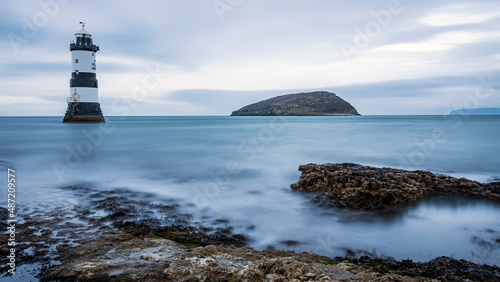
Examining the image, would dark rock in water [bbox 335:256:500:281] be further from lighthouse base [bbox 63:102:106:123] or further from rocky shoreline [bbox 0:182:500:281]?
lighthouse base [bbox 63:102:106:123]

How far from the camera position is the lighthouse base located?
1668 inches

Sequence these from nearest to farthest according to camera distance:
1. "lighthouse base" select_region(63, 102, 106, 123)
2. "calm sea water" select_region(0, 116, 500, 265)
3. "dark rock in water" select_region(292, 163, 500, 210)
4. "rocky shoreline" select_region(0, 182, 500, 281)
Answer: "rocky shoreline" select_region(0, 182, 500, 281) < "calm sea water" select_region(0, 116, 500, 265) < "dark rock in water" select_region(292, 163, 500, 210) < "lighthouse base" select_region(63, 102, 106, 123)

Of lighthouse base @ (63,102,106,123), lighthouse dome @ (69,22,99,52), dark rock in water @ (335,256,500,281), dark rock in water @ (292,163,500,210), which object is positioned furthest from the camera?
lighthouse base @ (63,102,106,123)

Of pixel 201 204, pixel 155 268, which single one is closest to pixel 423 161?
pixel 201 204

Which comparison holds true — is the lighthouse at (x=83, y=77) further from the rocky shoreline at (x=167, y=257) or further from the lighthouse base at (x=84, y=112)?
the rocky shoreline at (x=167, y=257)

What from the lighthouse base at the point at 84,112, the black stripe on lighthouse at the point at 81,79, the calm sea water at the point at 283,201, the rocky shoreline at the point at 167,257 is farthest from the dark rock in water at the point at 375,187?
the lighthouse base at the point at 84,112

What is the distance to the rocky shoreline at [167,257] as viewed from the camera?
435 centimetres

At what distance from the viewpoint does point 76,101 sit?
4172 cm

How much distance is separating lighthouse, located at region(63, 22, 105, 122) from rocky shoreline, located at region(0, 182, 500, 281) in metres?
35.9

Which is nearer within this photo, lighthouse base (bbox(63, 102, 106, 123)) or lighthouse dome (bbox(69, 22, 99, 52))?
lighthouse dome (bbox(69, 22, 99, 52))

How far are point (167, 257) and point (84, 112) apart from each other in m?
43.3

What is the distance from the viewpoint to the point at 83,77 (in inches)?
1560

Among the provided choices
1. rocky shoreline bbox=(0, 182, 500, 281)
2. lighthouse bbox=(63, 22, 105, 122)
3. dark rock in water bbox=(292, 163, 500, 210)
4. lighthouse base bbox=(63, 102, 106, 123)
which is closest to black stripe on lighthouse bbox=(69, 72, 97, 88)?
lighthouse bbox=(63, 22, 105, 122)

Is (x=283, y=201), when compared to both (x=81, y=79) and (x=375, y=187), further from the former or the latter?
(x=81, y=79)
